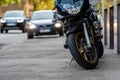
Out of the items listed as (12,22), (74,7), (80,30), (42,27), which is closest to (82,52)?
(80,30)

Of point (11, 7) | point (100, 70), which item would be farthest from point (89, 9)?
point (11, 7)

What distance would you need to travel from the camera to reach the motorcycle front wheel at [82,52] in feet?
33.1

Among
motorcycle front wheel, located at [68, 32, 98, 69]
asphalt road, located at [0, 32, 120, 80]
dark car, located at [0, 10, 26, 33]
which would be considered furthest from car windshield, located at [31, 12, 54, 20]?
motorcycle front wheel, located at [68, 32, 98, 69]

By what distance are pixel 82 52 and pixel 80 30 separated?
49cm

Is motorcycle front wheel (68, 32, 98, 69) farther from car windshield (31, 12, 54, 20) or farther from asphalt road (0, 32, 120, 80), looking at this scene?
car windshield (31, 12, 54, 20)

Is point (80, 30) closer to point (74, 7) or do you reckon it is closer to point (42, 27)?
point (74, 7)

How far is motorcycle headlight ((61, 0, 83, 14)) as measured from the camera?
10531 mm

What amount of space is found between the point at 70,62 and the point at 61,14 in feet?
3.40

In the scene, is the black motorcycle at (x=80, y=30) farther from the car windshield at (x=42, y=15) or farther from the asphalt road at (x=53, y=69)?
the car windshield at (x=42, y=15)

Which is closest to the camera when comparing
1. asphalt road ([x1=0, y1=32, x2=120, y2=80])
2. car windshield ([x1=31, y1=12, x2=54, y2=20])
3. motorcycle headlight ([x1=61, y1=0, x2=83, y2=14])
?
asphalt road ([x1=0, y1=32, x2=120, y2=80])

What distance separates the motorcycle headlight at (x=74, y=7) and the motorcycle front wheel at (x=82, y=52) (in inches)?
16.1

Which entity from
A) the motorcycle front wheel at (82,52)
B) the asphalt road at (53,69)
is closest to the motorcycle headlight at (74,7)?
the motorcycle front wheel at (82,52)

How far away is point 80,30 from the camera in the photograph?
417 inches

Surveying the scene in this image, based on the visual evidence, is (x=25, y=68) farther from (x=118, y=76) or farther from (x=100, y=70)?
(x=118, y=76)
